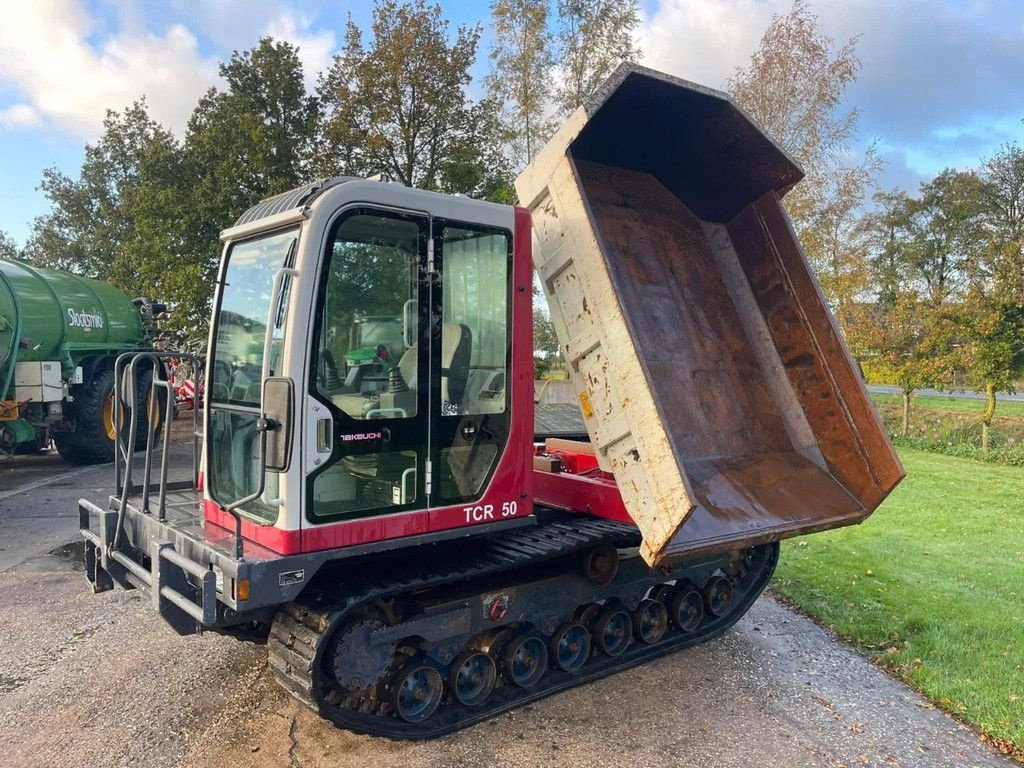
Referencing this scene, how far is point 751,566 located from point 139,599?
15.5 ft

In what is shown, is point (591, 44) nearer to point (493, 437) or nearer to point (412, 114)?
point (412, 114)

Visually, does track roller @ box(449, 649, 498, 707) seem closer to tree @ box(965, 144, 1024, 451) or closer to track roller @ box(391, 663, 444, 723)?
track roller @ box(391, 663, 444, 723)

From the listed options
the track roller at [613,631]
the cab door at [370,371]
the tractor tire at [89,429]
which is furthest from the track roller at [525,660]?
the tractor tire at [89,429]

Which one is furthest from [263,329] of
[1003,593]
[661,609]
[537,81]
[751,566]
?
[537,81]

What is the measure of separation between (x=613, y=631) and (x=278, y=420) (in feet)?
8.59

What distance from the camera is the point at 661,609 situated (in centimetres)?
Result: 486

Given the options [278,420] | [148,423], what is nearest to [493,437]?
[278,420]

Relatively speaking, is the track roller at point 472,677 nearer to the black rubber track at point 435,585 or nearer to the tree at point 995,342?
the black rubber track at point 435,585

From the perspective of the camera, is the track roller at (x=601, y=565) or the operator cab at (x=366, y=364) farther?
the track roller at (x=601, y=565)

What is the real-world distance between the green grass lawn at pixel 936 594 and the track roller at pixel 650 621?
1535 mm

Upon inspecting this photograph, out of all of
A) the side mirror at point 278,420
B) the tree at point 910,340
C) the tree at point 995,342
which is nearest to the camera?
the side mirror at point 278,420

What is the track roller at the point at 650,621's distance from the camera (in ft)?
15.6

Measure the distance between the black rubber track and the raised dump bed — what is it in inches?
21.6

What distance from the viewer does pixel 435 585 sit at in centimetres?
374
